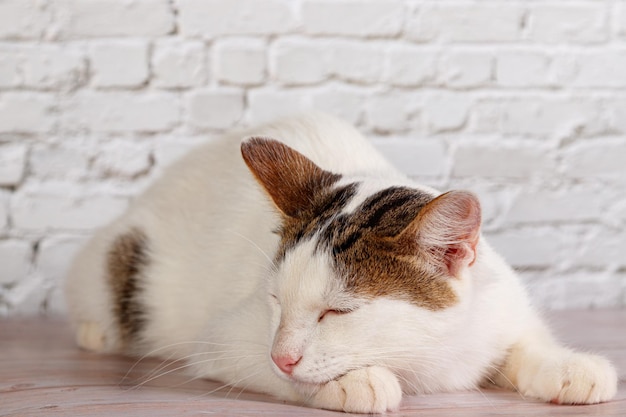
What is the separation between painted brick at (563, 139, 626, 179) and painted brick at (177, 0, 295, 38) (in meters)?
0.85

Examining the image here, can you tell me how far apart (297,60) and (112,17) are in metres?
0.47

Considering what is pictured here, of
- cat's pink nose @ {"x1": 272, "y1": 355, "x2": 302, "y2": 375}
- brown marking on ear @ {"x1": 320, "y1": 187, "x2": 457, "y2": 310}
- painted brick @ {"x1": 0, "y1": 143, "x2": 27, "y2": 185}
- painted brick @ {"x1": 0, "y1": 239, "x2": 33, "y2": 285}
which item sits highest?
brown marking on ear @ {"x1": 320, "y1": 187, "x2": 457, "y2": 310}

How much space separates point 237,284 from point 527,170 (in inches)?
40.8

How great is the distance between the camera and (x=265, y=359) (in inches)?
49.6

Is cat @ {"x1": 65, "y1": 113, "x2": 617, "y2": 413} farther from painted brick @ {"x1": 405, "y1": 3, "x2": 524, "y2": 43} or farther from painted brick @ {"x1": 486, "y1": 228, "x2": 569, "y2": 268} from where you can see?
painted brick @ {"x1": 486, "y1": 228, "x2": 569, "y2": 268}

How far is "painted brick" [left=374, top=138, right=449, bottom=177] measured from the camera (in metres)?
2.10

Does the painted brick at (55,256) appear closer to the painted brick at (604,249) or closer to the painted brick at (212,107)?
the painted brick at (212,107)

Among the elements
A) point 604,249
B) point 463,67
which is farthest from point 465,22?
point 604,249

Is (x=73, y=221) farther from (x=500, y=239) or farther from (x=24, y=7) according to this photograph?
(x=500, y=239)

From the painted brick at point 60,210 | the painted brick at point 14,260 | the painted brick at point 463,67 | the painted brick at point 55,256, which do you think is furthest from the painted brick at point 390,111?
the painted brick at point 14,260

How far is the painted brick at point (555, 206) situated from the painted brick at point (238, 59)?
79 centimetres

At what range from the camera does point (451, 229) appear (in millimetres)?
1075

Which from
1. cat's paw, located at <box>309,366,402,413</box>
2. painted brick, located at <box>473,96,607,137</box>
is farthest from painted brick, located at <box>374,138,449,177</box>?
cat's paw, located at <box>309,366,402,413</box>

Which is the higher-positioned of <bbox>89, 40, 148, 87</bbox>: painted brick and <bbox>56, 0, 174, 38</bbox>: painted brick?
<bbox>56, 0, 174, 38</bbox>: painted brick
